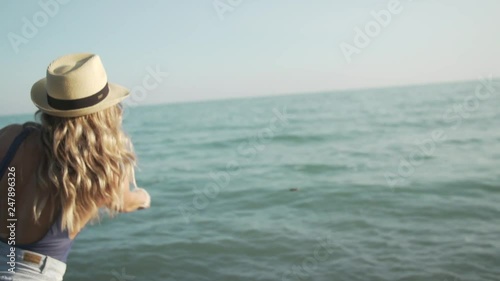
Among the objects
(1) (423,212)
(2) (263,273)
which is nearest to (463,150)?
(1) (423,212)

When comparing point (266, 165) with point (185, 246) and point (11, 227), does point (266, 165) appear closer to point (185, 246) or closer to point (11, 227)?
point (185, 246)

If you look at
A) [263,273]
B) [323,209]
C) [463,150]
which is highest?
[263,273]

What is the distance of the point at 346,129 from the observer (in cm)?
2125

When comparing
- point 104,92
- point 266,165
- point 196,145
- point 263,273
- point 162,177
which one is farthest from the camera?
point 196,145

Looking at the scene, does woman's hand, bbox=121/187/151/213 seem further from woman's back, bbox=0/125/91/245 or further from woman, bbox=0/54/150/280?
woman's back, bbox=0/125/91/245

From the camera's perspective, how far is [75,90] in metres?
1.95

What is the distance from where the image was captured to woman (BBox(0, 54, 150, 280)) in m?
1.84

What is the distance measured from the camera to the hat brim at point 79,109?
1.90 meters

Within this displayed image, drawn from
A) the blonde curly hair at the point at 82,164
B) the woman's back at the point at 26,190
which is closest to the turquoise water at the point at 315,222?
the blonde curly hair at the point at 82,164

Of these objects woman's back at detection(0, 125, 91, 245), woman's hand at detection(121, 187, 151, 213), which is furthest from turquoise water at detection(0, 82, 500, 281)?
woman's back at detection(0, 125, 91, 245)

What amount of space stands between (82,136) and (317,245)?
4683 mm

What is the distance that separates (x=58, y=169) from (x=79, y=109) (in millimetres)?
280

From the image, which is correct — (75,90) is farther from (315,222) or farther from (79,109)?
(315,222)

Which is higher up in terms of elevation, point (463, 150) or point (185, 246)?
point (185, 246)
